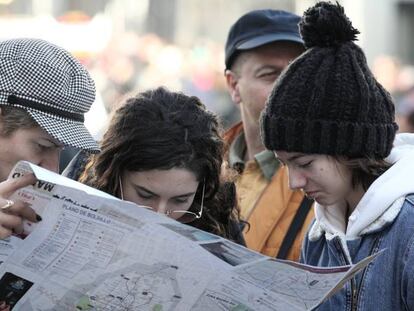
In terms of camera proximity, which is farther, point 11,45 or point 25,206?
point 11,45

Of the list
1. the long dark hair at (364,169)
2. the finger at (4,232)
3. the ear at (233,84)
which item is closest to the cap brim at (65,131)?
the finger at (4,232)

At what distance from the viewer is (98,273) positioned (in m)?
2.25

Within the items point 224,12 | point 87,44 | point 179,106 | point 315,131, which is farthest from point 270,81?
point 224,12

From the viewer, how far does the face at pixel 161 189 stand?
2729mm

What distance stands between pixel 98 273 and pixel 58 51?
69 cm

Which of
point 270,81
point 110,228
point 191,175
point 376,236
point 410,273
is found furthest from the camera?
point 270,81

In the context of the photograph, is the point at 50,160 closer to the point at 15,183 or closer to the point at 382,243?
the point at 15,183

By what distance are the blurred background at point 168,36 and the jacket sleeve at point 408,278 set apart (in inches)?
325

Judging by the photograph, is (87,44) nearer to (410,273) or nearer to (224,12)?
(224,12)

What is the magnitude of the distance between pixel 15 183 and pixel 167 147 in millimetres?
617

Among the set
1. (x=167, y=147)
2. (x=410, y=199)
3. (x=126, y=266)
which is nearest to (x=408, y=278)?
(x=410, y=199)

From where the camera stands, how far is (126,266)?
7.32 feet

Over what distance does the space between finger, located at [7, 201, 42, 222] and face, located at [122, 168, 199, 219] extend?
511 millimetres

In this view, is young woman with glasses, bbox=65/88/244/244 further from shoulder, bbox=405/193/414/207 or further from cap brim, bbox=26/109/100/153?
shoulder, bbox=405/193/414/207
